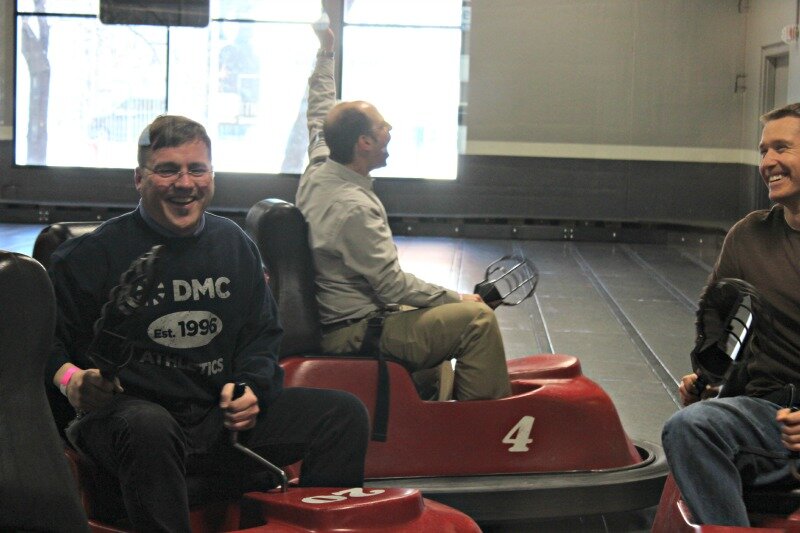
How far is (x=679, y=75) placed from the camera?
461 inches

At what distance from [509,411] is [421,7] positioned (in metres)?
9.59

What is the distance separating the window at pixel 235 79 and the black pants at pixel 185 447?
9908 millimetres

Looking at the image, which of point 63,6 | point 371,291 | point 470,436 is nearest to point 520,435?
point 470,436

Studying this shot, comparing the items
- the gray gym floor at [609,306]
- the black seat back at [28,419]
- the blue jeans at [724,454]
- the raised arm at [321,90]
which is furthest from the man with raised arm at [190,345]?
the raised arm at [321,90]

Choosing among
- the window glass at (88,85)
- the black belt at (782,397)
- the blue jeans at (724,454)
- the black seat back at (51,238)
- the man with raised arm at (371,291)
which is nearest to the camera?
the blue jeans at (724,454)

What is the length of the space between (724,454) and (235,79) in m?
11.0

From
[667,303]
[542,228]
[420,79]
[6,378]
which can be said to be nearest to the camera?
[6,378]

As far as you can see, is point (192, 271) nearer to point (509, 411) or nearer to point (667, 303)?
point (509, 411)

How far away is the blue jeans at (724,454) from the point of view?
7.14ft

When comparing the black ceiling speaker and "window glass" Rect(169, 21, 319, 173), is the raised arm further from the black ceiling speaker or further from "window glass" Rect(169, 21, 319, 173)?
"window glass" Rect(169, 21, 319, 173)

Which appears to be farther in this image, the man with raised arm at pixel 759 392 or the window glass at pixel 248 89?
the window glass at pixel 248 89

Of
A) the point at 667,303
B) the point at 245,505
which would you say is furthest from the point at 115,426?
the point at 667,303

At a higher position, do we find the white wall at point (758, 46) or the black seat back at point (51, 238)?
the white wall at point (758, 46)

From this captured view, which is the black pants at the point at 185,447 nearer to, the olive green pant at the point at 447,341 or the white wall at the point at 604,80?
the olive green pant at the point at 447,341
